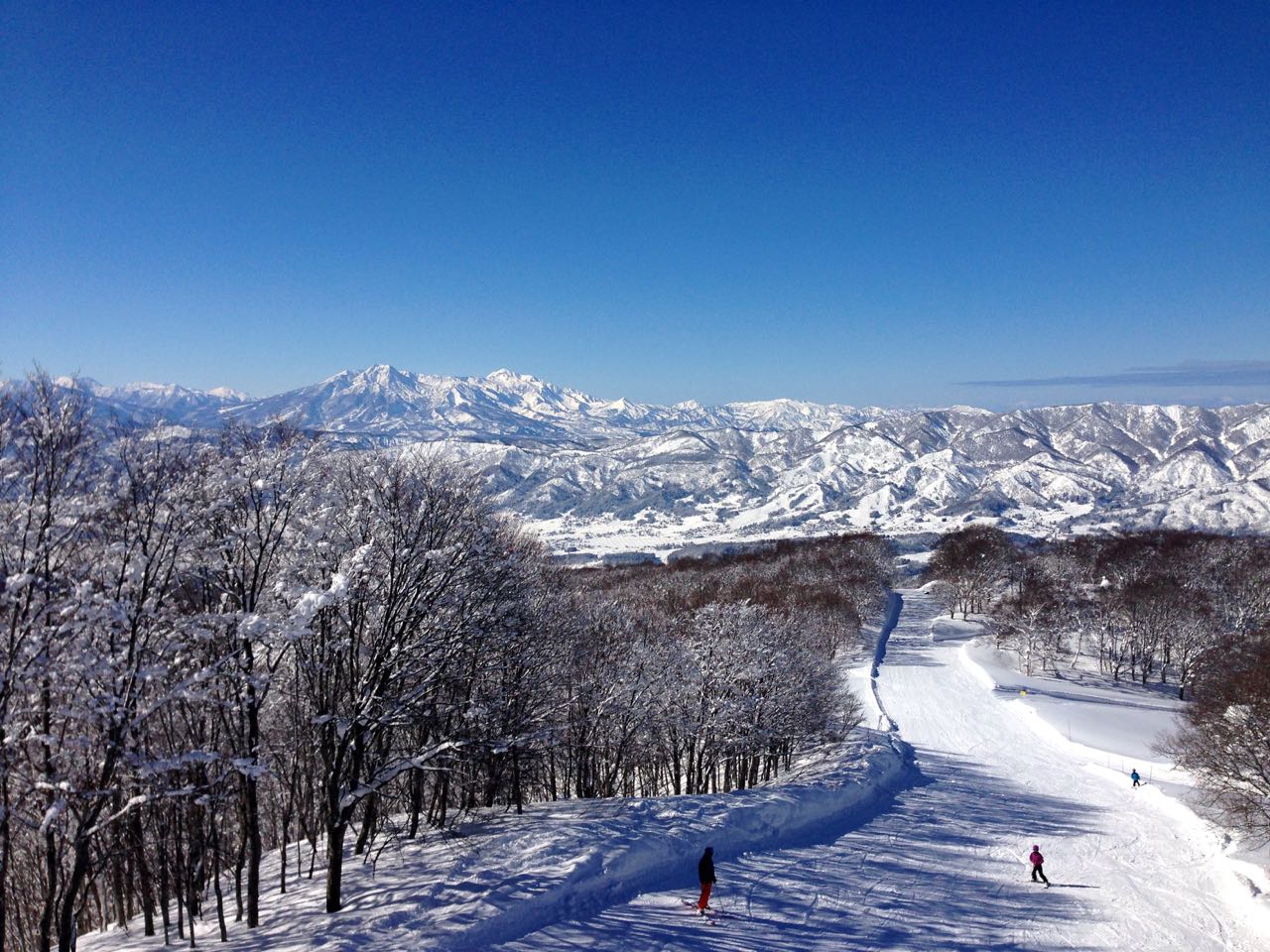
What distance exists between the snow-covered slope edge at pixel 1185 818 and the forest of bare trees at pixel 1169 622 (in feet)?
3.86

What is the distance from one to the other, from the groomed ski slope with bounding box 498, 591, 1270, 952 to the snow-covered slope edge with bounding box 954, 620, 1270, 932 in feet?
0.50

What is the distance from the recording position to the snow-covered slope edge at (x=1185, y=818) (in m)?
19.0

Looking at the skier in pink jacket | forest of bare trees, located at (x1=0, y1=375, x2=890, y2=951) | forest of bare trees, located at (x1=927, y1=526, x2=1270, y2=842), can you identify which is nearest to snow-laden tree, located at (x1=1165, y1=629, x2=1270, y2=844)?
forest of bare trees, located at (x1=927, y1=526, x2=1270, y2=842)

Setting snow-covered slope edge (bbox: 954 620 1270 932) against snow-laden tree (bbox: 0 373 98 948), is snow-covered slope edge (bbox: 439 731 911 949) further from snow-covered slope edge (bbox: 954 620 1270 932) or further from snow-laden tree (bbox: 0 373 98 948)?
snow-covered slope edge (bbox: 954 620 1270 932)

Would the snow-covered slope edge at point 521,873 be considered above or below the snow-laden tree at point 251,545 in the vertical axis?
below

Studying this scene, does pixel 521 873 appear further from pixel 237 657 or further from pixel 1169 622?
pixel 1169 622

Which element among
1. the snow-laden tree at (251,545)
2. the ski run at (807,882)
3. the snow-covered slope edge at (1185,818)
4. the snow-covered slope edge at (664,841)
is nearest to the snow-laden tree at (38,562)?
the snow-laden tree at (251,545)

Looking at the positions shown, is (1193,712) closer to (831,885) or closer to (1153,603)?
(831,885)

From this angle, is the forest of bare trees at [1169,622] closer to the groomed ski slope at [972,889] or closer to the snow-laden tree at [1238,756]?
the snow-laden tree at [1238,756]

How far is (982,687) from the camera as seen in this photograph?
211 feet

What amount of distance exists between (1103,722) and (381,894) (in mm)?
55607

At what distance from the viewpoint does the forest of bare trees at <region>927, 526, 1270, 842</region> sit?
2658cm

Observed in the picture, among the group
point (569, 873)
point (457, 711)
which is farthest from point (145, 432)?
point (569, 873)

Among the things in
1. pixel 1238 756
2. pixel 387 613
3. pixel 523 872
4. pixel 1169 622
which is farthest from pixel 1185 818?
pixel 1169 622
